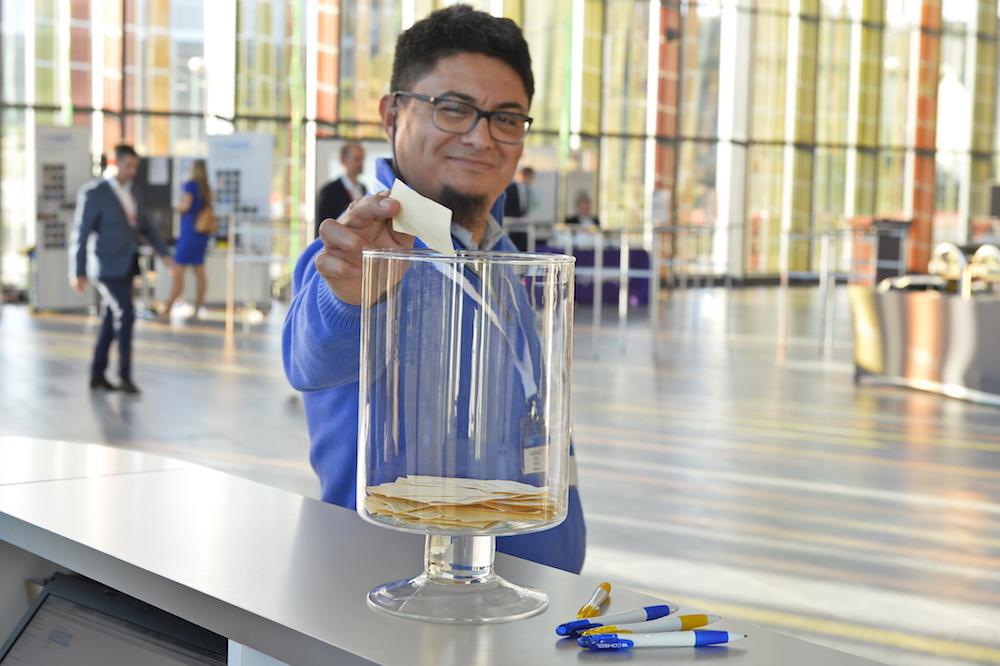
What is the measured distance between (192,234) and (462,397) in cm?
1135

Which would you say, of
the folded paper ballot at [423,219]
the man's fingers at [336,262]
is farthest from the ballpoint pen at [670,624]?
the man's fingers at [336,262]

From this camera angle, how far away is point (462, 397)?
819 mm

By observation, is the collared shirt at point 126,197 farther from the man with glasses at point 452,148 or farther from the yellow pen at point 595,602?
the yellow pen at point 595,602

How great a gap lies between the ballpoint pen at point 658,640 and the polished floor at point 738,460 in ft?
6.51

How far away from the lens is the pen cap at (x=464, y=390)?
2.69ft

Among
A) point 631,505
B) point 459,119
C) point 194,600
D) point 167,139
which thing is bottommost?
point 631,505

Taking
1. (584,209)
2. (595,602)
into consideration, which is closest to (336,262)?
(595,602)

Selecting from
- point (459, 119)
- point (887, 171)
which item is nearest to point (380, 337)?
point (459, 119)

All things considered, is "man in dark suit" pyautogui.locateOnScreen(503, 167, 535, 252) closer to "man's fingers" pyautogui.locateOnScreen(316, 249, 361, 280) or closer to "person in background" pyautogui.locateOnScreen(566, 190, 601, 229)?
"person in background" pyautogui.locateOnScreen(566, 190, 601, 229)

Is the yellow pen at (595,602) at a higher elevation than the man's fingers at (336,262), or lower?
lower

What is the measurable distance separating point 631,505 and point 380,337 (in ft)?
11.4

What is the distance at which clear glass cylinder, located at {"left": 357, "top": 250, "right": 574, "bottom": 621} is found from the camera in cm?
82

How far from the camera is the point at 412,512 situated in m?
0.83

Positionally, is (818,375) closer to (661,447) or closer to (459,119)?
(661,447)
